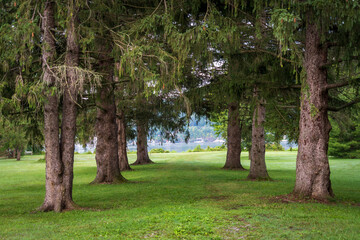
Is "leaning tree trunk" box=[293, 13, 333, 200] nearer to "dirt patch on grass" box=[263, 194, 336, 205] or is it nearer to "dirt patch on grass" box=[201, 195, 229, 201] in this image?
"dirt patch on grass" box=[263, 194, 336, 205]

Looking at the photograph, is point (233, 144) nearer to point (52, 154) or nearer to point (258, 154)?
point (258, 154)

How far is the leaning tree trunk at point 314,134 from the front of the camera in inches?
403

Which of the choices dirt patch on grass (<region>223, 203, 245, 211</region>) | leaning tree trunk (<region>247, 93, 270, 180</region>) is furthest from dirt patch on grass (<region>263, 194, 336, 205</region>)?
leaning tree trunk (<region>247, 93, 270, 180</region>)

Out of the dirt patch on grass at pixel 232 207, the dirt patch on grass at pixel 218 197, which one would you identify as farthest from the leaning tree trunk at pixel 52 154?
the dirt patch on grass at pixel 218 197

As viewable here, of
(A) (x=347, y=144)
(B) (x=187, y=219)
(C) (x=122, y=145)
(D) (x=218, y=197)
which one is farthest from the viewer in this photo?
(A) (x=347, y=144)

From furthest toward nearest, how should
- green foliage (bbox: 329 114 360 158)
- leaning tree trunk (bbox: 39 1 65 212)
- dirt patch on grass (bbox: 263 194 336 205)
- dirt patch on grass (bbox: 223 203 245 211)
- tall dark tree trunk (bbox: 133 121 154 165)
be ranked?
1. green foliage (bbox: 329 114 360 158)
2. tall dark tree trunk (bbox: 133 121 154 165)
3. dirt patch on grass (bbox: 263 194 336 205)
4. dirt patch on grass (bbox: 223 203 245 211)
5. leaning tree trunk (bbox: 39 1 65 212)

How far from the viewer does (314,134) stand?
10.2m

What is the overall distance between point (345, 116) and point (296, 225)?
11799 mm

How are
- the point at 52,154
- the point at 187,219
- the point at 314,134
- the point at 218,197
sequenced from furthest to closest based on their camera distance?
the point at 218,197 → the point at 314,134 → the point at 52,154 → the point at 187,219

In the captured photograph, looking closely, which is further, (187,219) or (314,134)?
(314,134)

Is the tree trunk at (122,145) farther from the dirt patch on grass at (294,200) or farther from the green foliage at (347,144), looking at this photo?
the green foliage at (347,144)

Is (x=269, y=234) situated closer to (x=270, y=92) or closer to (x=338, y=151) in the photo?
(x=270, y=92)

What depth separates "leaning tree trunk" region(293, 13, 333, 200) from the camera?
1024 centimetres

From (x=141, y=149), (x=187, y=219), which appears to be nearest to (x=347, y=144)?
(x=141, y=149)
